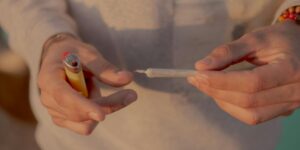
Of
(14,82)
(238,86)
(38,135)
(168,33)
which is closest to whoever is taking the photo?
(238,86)

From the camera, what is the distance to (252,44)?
1.63ft

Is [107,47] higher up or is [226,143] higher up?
[107,47]

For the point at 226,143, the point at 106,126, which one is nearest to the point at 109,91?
the point at 106,126

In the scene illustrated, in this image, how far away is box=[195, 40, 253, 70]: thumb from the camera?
18.6 inches

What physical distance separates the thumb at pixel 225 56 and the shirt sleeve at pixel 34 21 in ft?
0.63

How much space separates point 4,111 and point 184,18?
97 centimetres

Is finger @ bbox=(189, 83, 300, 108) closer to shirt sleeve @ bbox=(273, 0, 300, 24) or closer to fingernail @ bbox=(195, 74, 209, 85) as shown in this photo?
fingernail @ bbox=(195, 74, 209, 85)

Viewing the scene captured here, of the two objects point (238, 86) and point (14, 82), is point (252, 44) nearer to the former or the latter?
point (238, 86)

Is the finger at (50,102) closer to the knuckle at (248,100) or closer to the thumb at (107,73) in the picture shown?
the thumb at (107,73)

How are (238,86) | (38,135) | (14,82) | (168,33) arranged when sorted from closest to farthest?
(238,86), (168,33), (38,135), (14,82)

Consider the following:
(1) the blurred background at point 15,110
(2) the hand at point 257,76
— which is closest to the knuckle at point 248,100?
(2) the hand at point 257,76

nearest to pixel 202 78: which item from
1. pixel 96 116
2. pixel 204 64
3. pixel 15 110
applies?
pixel 204 64

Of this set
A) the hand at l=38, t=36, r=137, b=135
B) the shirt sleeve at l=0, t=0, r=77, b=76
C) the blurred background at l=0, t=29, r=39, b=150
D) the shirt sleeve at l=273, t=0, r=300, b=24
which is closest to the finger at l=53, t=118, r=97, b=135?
the hand at l=38, t=36, r=137, b=135

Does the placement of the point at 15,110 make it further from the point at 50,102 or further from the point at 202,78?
the point at 202,78
